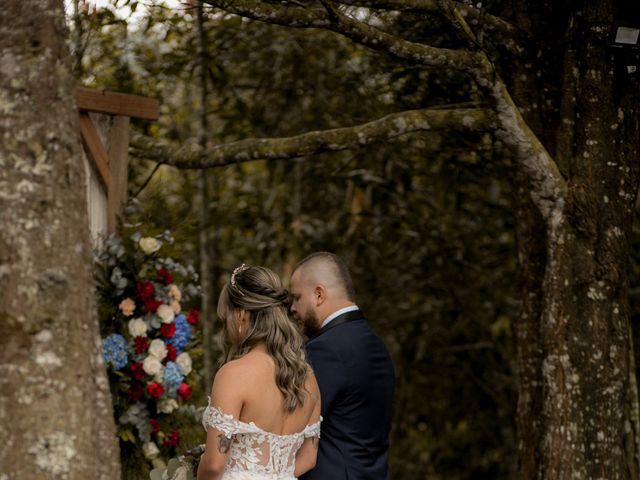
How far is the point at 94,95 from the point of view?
5.55 meters

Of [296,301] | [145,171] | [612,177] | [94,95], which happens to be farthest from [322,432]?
[145,171]

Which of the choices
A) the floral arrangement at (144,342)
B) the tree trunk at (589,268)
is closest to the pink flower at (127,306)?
the floral arrangement at (144,342)

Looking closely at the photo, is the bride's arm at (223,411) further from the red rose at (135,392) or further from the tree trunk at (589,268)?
the tree trunk at (589,268)

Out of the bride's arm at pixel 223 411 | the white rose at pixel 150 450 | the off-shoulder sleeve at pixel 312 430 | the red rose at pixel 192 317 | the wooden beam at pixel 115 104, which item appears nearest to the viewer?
the bride's arm at pixel 223 411

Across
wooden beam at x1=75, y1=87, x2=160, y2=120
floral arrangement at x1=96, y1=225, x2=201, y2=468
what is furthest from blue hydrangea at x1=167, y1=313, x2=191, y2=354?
wooden beam at x1=75, y1=87, x2=160, y2=120

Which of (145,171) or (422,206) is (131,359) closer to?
(145,171)

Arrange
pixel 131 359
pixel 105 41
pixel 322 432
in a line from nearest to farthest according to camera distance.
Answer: pixel 322 432 → pixel 131 359 → pixel 105 41

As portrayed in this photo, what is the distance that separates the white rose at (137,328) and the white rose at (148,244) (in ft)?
1.26

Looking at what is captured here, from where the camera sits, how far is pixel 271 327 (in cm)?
371

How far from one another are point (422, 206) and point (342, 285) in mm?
5757

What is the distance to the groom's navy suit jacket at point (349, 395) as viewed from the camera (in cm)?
420

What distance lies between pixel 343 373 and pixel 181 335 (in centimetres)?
172

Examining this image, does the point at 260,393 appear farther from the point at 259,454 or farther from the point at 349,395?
the point at 349,395

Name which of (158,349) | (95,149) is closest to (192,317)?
(158,349)
